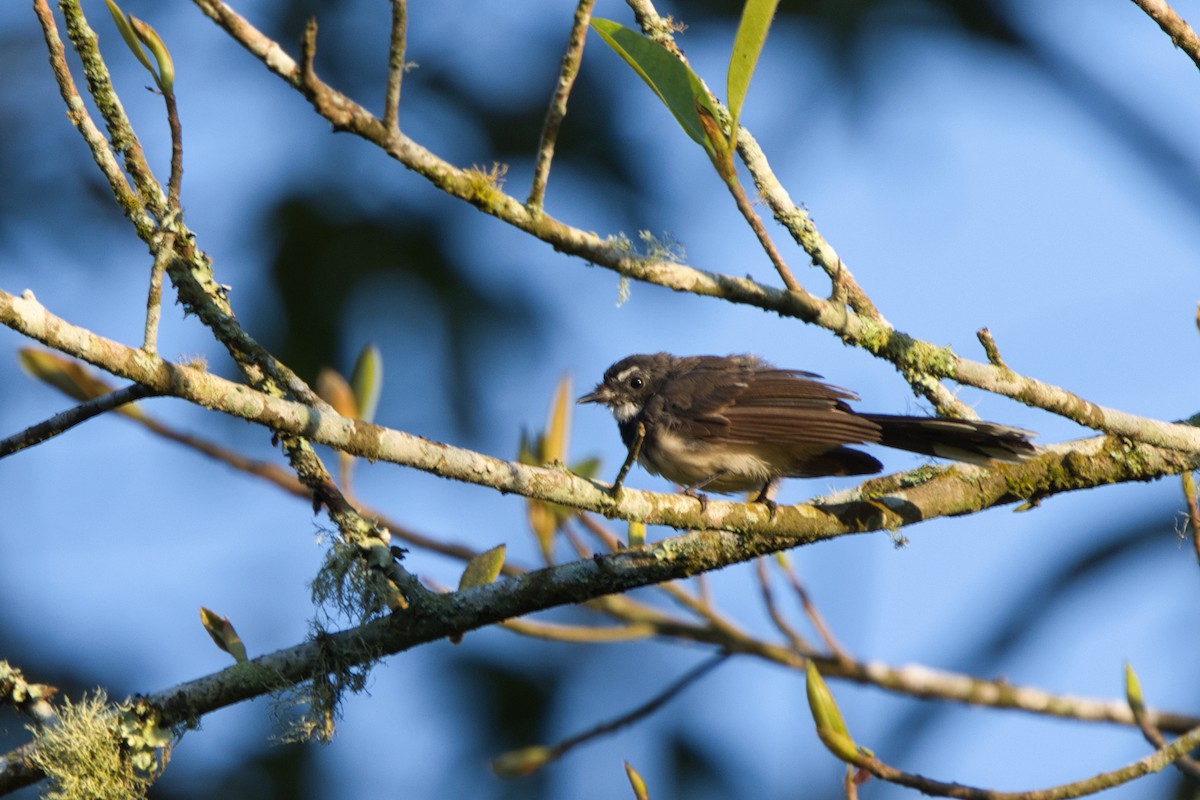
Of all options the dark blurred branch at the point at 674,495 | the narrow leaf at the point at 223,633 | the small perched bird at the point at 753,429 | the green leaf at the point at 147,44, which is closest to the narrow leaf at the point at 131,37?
the green leaf at the point at 147,44

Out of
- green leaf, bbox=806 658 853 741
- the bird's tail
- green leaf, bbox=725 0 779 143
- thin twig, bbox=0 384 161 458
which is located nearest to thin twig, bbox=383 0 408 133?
green leaf, bbox=725 0 779 143

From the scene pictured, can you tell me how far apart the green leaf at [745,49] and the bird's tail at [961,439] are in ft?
4.84

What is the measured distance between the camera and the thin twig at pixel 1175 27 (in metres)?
3.15

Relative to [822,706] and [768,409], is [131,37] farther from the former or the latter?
[768,409]

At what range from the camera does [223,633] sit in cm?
347

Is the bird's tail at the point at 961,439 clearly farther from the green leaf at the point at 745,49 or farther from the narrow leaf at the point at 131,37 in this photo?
the narrow leaf at the point at 131,37

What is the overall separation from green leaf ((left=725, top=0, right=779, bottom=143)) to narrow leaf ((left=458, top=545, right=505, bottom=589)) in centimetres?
143

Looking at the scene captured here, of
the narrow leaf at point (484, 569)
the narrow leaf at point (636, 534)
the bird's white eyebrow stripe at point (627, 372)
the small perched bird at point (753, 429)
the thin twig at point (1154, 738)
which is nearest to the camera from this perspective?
the narrow leaf at point (484, 569)

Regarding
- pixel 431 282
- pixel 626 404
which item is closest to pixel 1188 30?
pixel 626 404

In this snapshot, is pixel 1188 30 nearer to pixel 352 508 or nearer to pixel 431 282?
pixel 352 508

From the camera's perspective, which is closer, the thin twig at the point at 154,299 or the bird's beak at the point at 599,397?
the thin twig at the point at 154,299

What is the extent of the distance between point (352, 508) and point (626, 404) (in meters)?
2.61

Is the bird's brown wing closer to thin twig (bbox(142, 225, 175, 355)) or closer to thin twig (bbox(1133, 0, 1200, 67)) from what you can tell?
thin twig (bbox(1133, 0, 1200, 67))

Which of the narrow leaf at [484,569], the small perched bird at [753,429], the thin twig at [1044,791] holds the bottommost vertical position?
the thin twig at [1044,791]
